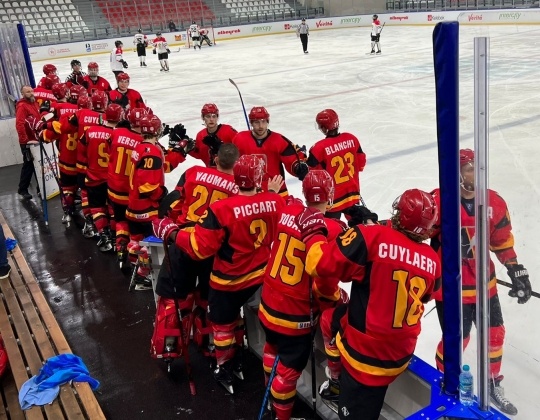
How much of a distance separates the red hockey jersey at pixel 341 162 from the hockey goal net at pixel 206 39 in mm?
18680

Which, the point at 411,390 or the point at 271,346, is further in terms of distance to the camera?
the point at 271,346

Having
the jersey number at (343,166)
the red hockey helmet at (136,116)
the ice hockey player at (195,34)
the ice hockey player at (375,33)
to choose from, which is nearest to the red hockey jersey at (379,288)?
the jersey number at (343,166)

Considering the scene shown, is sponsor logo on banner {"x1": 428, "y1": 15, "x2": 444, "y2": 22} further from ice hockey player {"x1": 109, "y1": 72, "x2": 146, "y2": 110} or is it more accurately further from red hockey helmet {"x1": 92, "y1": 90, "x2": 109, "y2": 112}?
red hockey helmet {"x1": 92, "y1": 90, "x2": 109, "y2": 112}

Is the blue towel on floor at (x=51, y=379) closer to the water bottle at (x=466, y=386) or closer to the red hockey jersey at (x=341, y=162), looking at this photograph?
the water bottle at (x=466, y=386)

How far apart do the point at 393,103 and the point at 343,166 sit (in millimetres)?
5561

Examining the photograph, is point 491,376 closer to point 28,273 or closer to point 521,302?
point 521,302

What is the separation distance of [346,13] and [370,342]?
2480cm

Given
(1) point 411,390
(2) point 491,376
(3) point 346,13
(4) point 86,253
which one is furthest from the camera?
(3) point 346,13

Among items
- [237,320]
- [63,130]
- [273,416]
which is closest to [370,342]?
[273,416]

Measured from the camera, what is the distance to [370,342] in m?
1.92

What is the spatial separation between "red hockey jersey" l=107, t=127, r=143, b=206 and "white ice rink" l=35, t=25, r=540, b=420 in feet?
5.49

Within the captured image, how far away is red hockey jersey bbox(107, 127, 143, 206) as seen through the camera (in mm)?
3977

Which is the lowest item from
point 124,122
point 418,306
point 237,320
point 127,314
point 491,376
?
point 127,314

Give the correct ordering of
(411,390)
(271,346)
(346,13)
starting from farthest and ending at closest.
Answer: (346,13) < (271,346) < (411,390)
